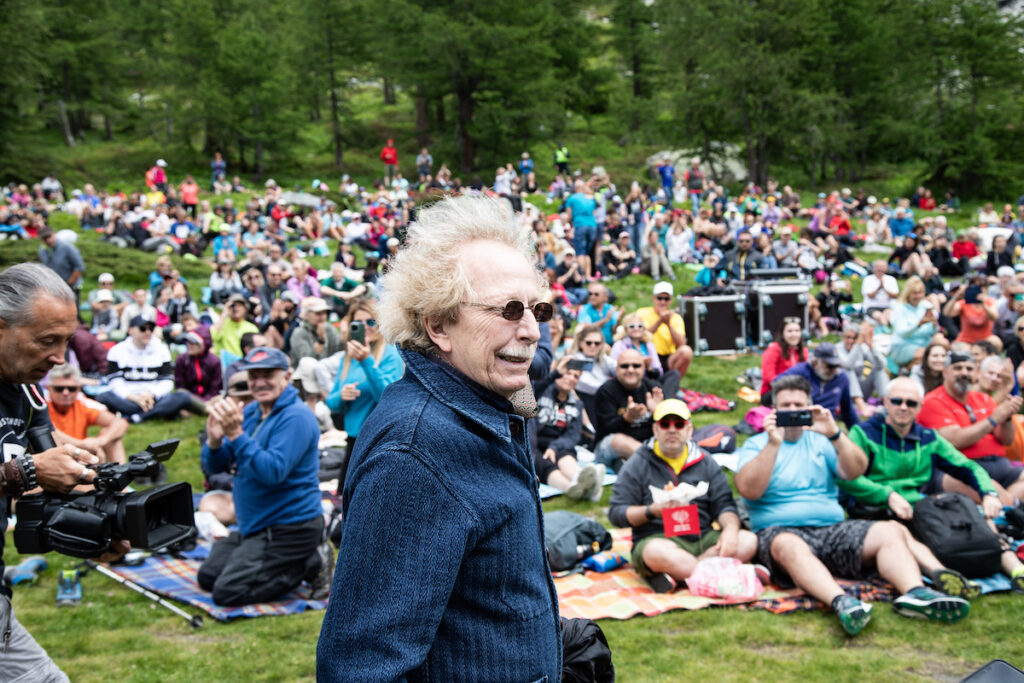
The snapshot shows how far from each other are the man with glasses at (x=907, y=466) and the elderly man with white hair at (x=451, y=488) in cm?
450

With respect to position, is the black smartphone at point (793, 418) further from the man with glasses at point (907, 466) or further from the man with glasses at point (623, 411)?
the man with glasses at point (623, 411)

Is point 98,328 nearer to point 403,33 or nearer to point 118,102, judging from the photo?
point 403,33

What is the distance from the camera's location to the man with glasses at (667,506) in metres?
5.36

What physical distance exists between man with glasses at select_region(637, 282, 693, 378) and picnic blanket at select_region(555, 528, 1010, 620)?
4650 mm

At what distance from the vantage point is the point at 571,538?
5727 mm

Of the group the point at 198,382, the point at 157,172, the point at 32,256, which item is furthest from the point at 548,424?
the point at 157,172

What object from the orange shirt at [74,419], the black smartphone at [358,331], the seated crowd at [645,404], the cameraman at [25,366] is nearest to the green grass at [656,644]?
the seated crowd at [645,404]

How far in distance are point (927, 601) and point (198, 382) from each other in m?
7.74

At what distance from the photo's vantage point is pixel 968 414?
6773mm

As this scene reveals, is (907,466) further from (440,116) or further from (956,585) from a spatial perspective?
(440,116)

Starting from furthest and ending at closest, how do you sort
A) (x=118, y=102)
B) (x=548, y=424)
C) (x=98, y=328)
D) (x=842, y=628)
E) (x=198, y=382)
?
(x=118, y=102) → (x=98, y=328) → (x=198, y=382) → (x=548, y=424) → (x=842, y=628)

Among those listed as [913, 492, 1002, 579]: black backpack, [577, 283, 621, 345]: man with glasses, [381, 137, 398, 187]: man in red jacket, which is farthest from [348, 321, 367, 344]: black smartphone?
[381, 137, 398, 187]: man in red jacket

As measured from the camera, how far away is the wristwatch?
2.20m

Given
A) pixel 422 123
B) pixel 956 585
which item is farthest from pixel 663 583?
pixel 422 123
